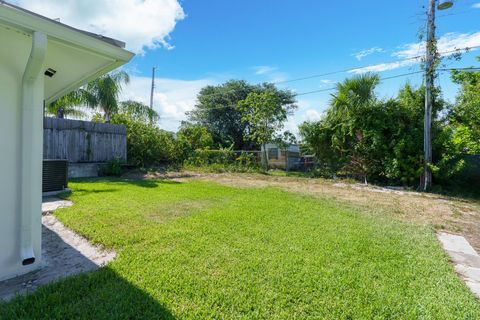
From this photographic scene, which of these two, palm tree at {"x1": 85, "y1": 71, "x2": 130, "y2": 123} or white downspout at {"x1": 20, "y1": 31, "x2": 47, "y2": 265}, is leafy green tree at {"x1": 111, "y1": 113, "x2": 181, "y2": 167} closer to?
palm tree at {"x1": 85, "y1": 71, "x2": 130, "y2": 123}

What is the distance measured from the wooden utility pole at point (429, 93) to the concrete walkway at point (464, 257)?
4767 millimetres

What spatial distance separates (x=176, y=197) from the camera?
562 centimetres

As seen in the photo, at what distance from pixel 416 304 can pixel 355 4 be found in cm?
991

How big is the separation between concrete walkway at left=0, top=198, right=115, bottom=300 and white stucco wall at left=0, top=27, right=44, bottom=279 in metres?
0.17

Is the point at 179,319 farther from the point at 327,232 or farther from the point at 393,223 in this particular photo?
the point at 393,223

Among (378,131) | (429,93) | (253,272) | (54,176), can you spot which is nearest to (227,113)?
(378,131)

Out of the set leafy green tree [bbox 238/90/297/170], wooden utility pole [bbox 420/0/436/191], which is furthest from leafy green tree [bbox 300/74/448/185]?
leafy green tree [bbox 238/90/297/170]

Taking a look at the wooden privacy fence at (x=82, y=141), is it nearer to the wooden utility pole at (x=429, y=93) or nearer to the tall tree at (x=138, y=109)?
the tall tree at (x=138, y=109)

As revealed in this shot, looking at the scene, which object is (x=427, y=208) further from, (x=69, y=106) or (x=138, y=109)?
(x=69, y=106)

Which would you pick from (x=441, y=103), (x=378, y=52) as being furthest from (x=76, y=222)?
(x=378, y=52)

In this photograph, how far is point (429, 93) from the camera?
25.6ft

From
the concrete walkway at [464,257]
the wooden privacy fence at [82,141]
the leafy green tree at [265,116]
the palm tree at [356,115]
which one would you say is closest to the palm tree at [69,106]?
the wooden privacy fence at [82,141]

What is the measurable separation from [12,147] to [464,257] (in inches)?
185

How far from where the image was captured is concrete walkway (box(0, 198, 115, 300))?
6.82 ft
